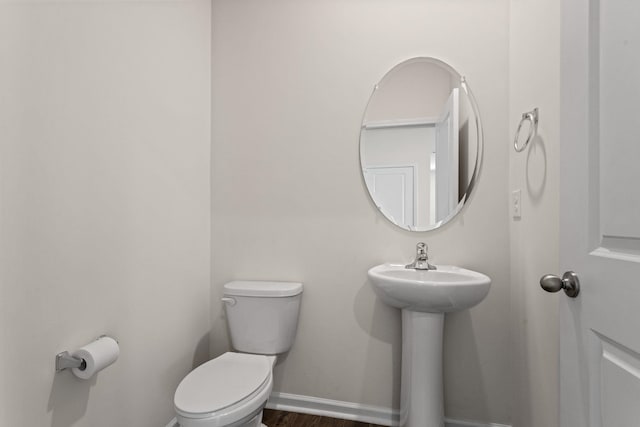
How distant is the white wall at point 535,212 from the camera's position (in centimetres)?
115

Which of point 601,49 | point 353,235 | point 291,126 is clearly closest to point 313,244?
point 353,235

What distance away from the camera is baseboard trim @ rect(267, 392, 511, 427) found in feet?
5.49

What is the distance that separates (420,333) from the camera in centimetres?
143

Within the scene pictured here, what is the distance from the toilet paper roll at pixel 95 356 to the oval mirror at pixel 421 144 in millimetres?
1277

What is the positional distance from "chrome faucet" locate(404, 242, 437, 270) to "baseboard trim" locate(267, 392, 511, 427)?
77 cm

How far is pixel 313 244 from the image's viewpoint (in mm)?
1786

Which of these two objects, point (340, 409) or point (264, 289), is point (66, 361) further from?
point (340, 409)

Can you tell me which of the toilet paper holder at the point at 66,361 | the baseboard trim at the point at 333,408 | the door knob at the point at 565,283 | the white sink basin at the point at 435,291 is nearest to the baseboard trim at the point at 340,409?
the baseboard trim at the point at 333,408

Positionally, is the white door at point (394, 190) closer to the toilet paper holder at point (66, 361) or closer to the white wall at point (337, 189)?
the white wall at point (337, 189)

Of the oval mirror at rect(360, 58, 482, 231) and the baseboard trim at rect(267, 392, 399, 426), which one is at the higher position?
the oval mirror at rect(360, 58, 482, 231)

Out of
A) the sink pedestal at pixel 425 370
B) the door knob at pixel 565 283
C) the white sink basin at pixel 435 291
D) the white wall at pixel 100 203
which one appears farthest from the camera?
the sink pedestal at pixel 425 370

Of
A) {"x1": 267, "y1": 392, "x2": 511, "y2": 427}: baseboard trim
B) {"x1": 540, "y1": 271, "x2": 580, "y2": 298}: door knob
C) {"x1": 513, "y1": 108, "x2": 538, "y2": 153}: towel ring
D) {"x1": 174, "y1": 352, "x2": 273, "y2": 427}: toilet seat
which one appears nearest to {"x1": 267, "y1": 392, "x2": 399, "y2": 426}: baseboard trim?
{"x1": 267, "y1": 392, "x2": 511, "y2": 427}: baseboard trim

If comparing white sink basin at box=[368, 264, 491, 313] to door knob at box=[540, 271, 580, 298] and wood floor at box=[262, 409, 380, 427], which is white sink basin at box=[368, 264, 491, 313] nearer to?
door knob at box=[540, 271, 580, 298]

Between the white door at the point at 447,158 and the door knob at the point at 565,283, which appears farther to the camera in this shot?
the white door at the point at 447,158
